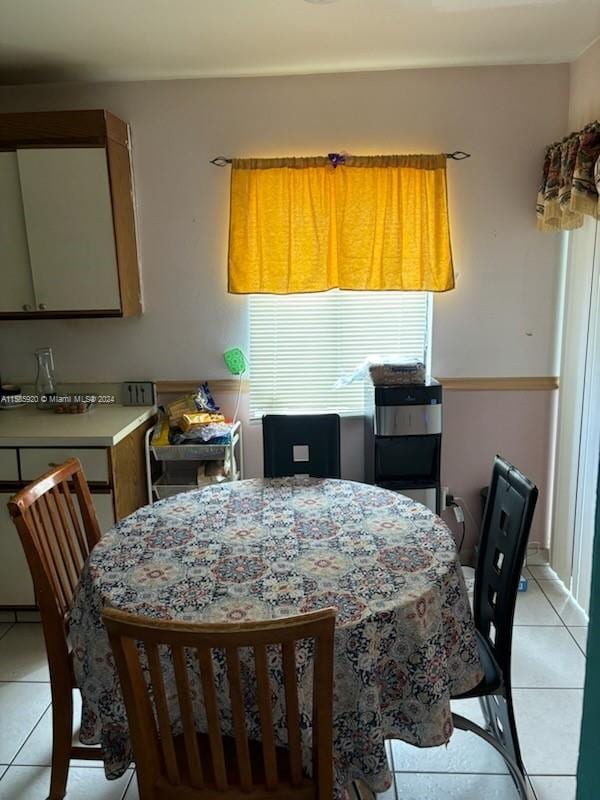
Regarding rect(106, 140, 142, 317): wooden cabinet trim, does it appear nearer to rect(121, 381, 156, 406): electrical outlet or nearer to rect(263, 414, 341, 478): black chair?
rect(121, 381, 156, 406): electrical outlet

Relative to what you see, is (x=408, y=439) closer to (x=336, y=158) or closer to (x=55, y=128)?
(x=336, y=158)

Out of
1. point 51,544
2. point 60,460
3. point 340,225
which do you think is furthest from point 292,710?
point 340,225

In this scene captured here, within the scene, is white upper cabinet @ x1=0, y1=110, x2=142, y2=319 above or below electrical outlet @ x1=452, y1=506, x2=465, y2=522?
above

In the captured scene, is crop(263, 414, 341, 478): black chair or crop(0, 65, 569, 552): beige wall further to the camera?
crop(0, 65, 569, 552): beige wall

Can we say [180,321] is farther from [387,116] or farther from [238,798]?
[238,798]

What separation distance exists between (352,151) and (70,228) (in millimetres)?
1381

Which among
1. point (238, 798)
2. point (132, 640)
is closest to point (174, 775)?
point (238, 798)

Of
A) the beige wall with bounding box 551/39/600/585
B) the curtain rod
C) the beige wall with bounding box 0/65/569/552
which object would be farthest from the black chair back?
the curtain rod

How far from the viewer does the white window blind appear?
3.11 meters

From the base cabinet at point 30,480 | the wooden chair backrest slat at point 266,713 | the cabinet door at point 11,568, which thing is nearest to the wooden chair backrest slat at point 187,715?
the wooden chair backrest slat at point 266,713

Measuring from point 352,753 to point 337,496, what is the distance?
35.3 inches

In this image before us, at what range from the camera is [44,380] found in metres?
3.07

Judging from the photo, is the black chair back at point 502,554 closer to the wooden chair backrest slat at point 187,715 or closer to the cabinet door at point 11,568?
the wooden chair backrest slat at point 187,715

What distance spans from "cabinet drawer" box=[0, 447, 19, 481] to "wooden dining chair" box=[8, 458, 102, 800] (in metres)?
0.80
